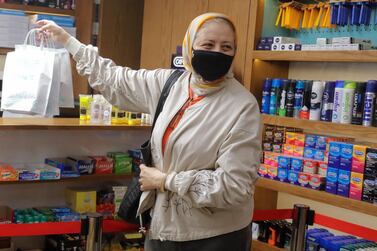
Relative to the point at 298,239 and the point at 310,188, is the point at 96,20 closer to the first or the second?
the point at 310,188

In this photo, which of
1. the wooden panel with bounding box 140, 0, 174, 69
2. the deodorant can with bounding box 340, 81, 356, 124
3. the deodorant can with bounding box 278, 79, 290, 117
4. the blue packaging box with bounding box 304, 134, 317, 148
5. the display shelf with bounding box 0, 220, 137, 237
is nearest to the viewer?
the display shelf with bounding box 0, 220, 137, 237

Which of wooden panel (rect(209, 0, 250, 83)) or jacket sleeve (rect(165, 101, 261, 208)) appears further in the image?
wooden panel (rect(209, 0, 250, 83))

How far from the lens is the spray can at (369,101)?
3.01 meters

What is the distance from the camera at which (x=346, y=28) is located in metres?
3.53

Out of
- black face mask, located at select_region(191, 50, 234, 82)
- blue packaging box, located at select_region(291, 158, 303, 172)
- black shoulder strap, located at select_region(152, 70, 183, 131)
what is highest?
black face mask, located at select_region(191, 50, 234, 82)

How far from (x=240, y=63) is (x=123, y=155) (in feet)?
3.74

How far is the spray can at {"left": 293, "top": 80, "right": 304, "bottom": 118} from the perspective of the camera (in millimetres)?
3430

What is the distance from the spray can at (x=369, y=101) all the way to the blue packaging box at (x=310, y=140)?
0.41m

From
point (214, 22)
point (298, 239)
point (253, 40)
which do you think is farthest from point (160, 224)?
point (253, 40)

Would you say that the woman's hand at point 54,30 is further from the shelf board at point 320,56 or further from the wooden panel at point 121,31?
the wooden panel at point 121,31

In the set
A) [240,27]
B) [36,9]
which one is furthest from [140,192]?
[36,9]

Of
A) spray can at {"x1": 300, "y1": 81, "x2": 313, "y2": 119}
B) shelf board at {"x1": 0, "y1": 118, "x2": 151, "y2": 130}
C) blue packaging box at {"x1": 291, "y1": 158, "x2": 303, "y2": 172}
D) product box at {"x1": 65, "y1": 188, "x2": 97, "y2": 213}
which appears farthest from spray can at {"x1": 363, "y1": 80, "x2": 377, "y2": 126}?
product box at {"x1": 65, "y1": 188, "x2": 97, "y2": 213}

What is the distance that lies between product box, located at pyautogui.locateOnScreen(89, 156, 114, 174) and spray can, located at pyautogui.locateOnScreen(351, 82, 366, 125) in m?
1.58

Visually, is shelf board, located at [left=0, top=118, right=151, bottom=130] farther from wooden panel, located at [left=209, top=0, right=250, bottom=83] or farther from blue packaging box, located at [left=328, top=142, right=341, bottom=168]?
blue packaging box, located at [left=328, top=142, right=341, bottom=168]
